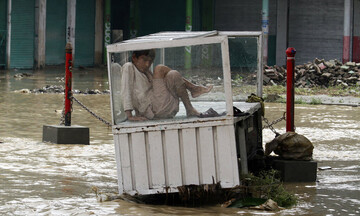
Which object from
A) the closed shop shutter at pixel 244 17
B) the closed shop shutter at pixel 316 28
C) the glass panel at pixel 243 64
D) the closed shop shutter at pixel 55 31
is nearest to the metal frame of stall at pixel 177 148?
the glass panel at pixel 243 64

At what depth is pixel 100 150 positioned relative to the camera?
1008cm

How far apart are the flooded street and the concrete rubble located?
7170 millimetres

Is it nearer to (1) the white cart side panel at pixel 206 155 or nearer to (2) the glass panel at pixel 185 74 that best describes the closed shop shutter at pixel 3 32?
(2) the glass panel at pixel 185 74

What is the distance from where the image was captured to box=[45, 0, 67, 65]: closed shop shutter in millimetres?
30875

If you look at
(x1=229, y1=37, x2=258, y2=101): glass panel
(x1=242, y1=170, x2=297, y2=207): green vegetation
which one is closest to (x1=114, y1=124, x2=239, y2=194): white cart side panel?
(x1=242, y1=170, x2=297, y2=207): green vegetation

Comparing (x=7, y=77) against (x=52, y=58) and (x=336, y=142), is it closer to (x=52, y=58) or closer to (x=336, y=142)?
(x=52, y=58)

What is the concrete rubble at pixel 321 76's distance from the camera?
22.9 metres

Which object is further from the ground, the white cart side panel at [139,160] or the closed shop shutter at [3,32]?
the closed shop shutter at [3,32]

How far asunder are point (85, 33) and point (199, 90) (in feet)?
89.2

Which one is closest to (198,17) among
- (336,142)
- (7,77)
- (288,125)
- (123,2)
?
(123,2)

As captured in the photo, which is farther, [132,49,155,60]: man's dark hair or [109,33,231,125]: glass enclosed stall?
[132,49,155,60]: man's dark hair

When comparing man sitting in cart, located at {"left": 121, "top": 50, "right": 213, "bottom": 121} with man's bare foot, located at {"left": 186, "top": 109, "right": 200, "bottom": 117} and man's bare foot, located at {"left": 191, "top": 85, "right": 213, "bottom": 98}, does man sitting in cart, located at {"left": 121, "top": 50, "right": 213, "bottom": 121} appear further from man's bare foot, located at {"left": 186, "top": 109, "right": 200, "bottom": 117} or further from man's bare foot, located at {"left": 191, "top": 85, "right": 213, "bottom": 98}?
man's bare foot, located at {"left": 191, "top": 85, "right": 213, "bottom": 98}

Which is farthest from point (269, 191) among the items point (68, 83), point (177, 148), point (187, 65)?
point (68, 83)

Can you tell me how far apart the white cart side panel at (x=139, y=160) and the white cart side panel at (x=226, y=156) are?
67 cm
